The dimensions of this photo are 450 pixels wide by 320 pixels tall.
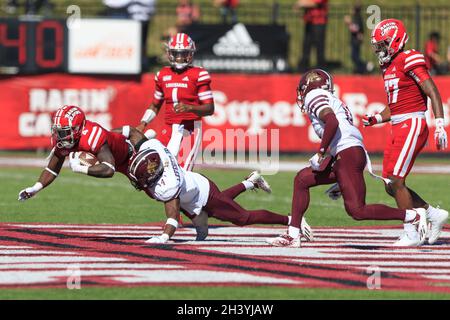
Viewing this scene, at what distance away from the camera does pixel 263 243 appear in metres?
12.0

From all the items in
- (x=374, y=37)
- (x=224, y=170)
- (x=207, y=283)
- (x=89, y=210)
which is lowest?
(x=224, y=170)

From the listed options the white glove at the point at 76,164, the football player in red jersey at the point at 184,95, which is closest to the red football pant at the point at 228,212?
the white glove at the point at 76,164

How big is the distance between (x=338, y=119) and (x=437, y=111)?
3.06 ft

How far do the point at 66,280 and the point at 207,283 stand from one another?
3.46 ft

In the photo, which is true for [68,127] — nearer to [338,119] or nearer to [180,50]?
[338,119]

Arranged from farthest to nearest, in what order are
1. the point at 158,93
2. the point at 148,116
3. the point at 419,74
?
the point at 158,93, the point at 148,116, the point at 419,74

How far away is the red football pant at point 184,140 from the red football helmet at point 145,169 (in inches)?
84.4

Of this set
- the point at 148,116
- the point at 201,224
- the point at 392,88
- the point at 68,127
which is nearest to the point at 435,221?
the point at 392,88

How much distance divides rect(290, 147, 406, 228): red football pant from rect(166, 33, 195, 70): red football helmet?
108 inches

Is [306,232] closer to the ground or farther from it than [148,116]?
closer to the ground

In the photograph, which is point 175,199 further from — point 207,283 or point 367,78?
point 367,78

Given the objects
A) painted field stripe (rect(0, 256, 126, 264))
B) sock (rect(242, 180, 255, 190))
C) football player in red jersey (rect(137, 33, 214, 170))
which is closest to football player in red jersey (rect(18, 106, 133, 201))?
painted field stripe (rect(0, 256, 126, 264))

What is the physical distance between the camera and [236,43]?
1014 inches

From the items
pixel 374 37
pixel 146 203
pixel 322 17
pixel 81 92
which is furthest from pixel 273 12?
pixel 374 37
